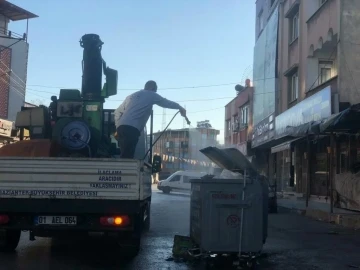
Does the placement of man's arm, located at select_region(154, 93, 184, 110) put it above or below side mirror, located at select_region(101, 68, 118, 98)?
below

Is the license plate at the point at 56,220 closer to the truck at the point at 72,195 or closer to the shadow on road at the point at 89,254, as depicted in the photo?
the truck at the point at 72,195

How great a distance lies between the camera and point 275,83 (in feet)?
86.3

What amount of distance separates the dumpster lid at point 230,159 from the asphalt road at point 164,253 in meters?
1.54

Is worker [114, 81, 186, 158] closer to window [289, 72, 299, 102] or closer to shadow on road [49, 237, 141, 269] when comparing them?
shadow on road [49, 237, 141, 269]

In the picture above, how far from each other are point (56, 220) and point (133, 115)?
2.32 meters

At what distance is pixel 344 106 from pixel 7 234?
1196 centimetres

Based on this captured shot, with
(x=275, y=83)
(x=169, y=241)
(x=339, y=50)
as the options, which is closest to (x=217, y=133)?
(x=275, y=83)

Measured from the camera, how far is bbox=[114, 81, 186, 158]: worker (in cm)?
848

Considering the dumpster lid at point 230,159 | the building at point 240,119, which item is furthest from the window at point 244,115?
the dumpster lid at point 230,159

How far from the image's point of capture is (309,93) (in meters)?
20.7

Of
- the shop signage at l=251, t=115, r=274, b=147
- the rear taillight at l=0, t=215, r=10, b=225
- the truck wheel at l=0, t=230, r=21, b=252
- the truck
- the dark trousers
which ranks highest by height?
the shop signage at l=251, t=115, r=274, b=147

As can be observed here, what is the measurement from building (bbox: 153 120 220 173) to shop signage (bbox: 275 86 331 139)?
55069 mm

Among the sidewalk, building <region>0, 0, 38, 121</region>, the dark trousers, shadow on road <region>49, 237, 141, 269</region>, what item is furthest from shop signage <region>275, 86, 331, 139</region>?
building <region>0, 0, 38, 121</region>

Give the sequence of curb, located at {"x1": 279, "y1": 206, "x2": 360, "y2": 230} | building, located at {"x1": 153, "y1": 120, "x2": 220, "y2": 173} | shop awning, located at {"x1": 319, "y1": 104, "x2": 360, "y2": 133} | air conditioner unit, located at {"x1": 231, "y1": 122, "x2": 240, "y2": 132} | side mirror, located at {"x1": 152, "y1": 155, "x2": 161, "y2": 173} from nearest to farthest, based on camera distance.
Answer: side mirror, located at {"x1": 152, "y1": 155, "x2": 161, "y2": 173}
shop awning, located at {"x1": 319, "y1": 104, "x2": 360, "y2": 133}
curb, located at {"x1": 279, "y1": 206, "x2": 360, "y2": 230}
air conditioner unit, located at {"x1": 231, "y1": 122, "x2": 240, "y2": 132}
building, located at {"x1": 153, "y1": 120, "x2": 220, "y2": 173}
